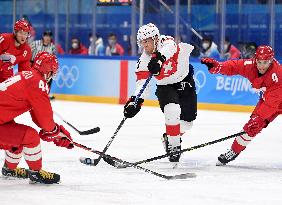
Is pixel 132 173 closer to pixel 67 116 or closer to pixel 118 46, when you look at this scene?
pixel 67 116

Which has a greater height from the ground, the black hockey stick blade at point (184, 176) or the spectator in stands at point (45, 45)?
the spectator in stands at point (45, 45)

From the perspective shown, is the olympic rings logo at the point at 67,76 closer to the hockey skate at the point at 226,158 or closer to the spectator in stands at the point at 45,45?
the spectator in stands at the point at 45,45

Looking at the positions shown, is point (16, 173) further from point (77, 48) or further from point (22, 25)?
point (77, 48)

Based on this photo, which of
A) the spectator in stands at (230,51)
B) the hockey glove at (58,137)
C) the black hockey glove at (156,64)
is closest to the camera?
the hockey glove at (58,137)

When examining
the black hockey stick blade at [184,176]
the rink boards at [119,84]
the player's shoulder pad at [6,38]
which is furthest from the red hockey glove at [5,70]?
the rink boards at [119,84]

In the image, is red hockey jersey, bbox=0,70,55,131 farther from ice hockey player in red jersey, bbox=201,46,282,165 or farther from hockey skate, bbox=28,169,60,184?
ice hockey player in red jersey, bbox=201,46,282,165

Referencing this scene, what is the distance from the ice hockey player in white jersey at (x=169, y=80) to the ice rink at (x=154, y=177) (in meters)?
0.25

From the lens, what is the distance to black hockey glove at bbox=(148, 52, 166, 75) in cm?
539

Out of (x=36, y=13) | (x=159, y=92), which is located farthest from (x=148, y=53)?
(x=36, y=13)

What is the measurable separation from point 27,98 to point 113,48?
354 inches

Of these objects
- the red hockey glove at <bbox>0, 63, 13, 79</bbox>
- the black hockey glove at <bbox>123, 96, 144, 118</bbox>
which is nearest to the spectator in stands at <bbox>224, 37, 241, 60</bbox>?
the red hockey glove at <bbox>0, 63, 13, 79</bbox>

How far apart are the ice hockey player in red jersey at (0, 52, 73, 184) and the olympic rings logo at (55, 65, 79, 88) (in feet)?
25.5

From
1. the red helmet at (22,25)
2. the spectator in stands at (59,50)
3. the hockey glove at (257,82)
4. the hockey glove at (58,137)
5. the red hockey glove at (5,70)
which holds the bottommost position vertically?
the spectator in stands at (59,50)

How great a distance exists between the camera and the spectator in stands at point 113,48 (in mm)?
13390
